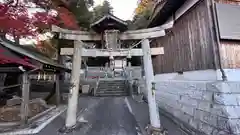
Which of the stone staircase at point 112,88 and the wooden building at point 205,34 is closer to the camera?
the wooden building at point 205,34

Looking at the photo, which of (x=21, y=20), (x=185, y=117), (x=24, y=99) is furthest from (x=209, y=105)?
(x=21, y=20)

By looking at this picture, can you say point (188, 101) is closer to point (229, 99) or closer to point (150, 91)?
point (150, 91)

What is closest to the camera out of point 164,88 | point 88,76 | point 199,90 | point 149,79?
point 199,90

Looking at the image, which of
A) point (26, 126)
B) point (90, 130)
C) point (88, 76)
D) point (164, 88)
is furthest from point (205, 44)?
point (88, 76)

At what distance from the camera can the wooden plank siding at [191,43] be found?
514cm

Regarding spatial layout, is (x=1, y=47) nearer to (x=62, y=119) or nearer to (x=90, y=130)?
(x=62, y=119)

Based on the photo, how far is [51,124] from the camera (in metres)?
6.51

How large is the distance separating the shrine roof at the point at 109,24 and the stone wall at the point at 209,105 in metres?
3.24

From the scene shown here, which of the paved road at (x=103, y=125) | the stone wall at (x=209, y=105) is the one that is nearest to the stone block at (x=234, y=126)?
the stone wall at (x=209, y=105)

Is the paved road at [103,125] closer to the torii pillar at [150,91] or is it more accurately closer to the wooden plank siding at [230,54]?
the torii pillar at [150,91]

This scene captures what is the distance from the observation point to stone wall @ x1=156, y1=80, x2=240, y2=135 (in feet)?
12.2

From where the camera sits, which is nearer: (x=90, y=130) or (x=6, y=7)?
(x=90, y=130)

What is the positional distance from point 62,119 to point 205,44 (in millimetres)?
6604

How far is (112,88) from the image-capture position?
15906 millimetres
